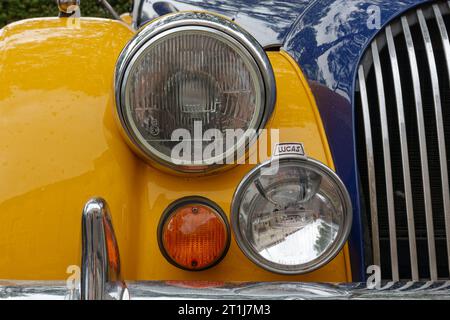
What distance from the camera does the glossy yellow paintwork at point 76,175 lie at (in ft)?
4.79

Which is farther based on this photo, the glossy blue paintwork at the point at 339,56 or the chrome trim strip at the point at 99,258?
the glossy blue paintwork at the point at 339,56

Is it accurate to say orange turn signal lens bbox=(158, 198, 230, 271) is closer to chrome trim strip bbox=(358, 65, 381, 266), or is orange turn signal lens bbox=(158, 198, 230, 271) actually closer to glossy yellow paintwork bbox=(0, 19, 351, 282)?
glossy yellow paintwork bbox=(0, 19, 351, 282)

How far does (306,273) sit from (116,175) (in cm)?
46

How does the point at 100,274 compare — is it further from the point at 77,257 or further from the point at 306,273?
the point at 306,273

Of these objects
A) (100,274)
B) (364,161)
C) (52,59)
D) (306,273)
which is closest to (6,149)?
(52,59)

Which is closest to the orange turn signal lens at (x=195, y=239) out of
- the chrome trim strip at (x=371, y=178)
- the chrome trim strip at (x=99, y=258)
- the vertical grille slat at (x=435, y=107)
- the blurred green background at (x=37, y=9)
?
the chrome trim strip at (x=99, y=258)

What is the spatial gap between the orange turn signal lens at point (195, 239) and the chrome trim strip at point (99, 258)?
0.23 meters

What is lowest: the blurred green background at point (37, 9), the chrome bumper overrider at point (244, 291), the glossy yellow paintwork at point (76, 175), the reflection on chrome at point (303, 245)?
the chrome bumper overrider at point (244, 291)

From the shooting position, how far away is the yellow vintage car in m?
1.41

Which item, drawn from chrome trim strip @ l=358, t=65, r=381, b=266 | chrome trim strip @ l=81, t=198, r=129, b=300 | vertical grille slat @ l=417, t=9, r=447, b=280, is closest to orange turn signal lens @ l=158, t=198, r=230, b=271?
chrome trim strip @ l=81, t=198, r=129, b=300

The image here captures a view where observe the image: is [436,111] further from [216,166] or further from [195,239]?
[195,239]

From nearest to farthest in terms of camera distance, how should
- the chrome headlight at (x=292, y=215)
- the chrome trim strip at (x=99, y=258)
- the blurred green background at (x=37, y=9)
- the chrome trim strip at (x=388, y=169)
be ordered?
1. the chrome trim strip at (x=99, y=258)
2. the chrome headlight at (x=292, y=215)
3. the chrome trim strip at (x=388, y=169)
4. the blurred green background at (x=37, y=9)

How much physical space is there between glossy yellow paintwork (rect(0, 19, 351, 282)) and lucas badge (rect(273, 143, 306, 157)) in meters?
0.11

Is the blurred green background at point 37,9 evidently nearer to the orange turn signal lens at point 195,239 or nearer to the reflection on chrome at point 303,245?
the orange turn signal lens at point 195,239
